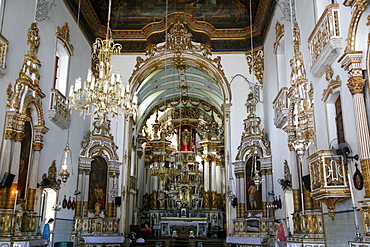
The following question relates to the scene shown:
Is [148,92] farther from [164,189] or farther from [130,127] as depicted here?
[164,189]

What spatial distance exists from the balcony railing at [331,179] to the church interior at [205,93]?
0.02 metres

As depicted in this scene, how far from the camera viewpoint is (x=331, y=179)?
7359mm

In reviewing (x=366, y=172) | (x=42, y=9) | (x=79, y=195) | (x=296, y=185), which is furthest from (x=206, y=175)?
(x=366, y=172)

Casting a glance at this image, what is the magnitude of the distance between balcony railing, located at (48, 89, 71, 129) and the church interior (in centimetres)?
5

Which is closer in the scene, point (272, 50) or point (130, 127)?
point (272, 50)

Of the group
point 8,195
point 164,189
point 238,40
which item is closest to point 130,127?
point 238,40

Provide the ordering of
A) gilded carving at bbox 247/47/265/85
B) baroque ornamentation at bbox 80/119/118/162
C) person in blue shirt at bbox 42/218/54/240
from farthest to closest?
gilded carving at bbox 247/47/265/85 < baroque ornamentation at bbox 80/119/118/162 < person in blue shirt at bbox 42/218/54/240

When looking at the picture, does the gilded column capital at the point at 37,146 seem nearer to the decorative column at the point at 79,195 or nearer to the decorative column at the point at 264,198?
the decorative column at the point at 79,195

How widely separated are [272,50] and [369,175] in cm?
924

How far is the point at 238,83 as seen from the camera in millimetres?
17422

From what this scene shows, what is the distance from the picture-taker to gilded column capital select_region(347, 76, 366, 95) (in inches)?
261

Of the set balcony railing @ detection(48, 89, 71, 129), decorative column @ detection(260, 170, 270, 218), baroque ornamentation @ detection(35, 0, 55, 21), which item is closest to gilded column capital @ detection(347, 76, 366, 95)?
decorative column @ detection(260, 170, 270, 218)

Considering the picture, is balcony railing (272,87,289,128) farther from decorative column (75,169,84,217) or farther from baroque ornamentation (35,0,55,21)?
decorative column (75,169,84,217)

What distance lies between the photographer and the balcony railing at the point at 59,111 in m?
12.2
